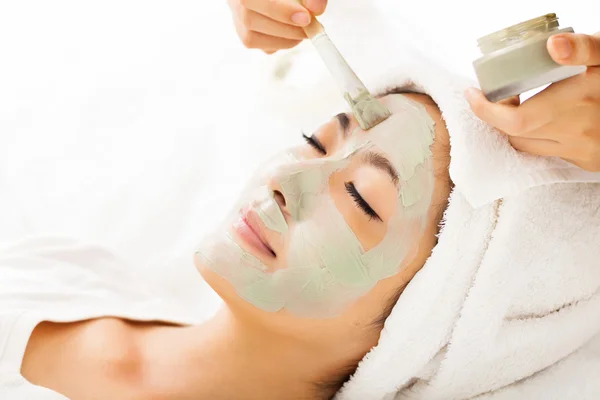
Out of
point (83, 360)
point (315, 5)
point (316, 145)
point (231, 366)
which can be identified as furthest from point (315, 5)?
point (83, 360)

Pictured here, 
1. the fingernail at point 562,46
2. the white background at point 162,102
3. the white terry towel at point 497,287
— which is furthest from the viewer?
the white background at point 162,102

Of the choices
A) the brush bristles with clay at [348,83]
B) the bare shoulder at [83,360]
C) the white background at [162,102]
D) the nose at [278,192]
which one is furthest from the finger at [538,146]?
the bare shoulder at [83,360]

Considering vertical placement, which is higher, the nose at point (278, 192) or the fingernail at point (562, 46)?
the fingernail at point (562, 46)

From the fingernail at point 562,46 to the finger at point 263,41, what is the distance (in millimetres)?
601

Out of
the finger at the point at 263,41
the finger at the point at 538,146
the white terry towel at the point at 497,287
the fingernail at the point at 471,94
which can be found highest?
the finger at the point at 263,41

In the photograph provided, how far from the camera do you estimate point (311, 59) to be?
6.08 ft

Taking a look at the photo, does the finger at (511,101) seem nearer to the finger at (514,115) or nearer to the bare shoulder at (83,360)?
the finger at (514,115)

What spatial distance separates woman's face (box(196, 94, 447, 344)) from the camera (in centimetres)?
112

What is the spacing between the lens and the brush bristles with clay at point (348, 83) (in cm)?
116

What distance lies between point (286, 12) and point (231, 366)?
653mm

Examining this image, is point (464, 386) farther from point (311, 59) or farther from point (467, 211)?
point (311, 59)

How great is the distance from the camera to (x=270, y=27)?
1238 millimetres

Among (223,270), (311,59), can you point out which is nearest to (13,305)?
(223,270)

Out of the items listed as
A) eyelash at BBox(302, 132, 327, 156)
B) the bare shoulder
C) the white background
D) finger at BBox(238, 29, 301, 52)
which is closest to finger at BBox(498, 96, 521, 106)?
eyelash at BBox(302, 132, 327, 156)
